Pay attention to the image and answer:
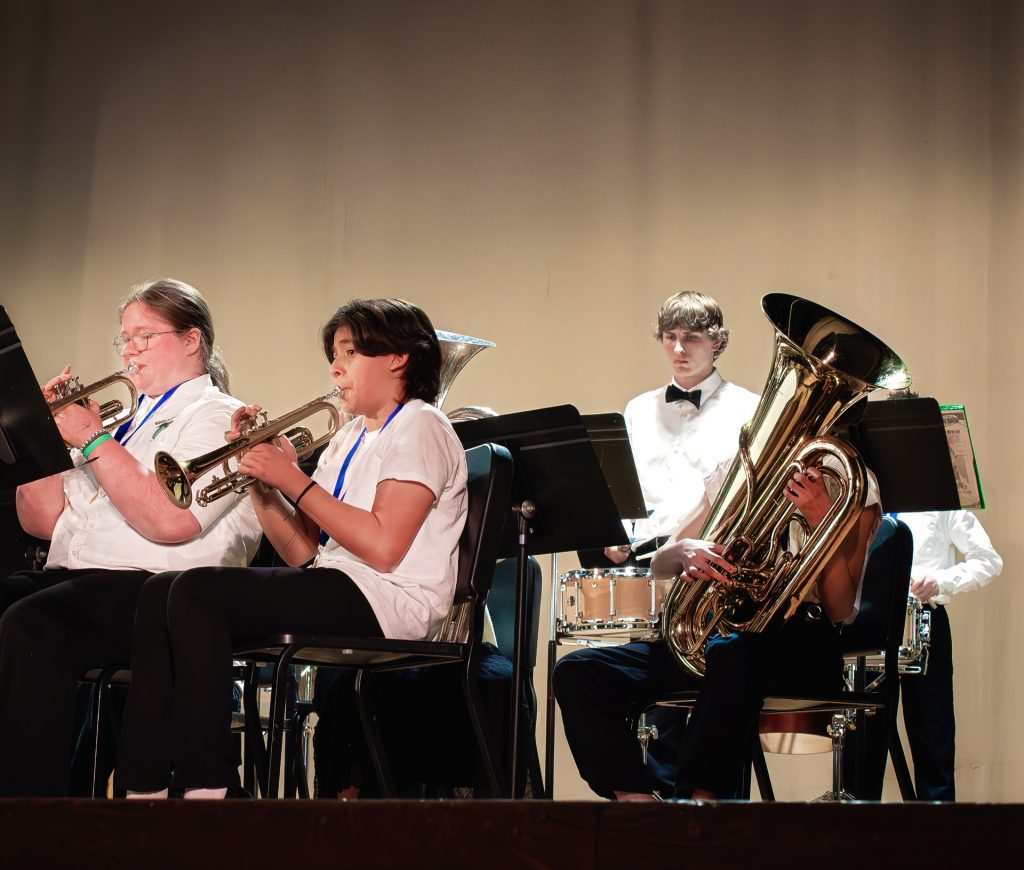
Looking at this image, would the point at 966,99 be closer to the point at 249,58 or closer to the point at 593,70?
the point at 593,70

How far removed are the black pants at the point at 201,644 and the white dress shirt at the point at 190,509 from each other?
0.32m

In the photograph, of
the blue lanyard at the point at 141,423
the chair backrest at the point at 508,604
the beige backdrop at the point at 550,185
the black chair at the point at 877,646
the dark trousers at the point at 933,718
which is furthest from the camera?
the beige backdrop at the point at 550,185

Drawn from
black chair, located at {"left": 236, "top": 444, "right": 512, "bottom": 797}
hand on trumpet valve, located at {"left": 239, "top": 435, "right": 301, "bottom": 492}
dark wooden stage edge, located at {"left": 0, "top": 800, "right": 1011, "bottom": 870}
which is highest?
hand on trumpet valve, located at {"left": 239, "top": 435, "right": 301, "bottom": 492}

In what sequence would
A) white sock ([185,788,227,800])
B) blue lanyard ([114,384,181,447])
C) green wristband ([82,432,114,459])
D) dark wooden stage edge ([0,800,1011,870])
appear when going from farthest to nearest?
blue lanyard ([114,384,181,447]) < green wristband ([82,432,114,459]) < white sock ([185,788,227,800]) < dark wooden stage edge ([0,800,1011,870])

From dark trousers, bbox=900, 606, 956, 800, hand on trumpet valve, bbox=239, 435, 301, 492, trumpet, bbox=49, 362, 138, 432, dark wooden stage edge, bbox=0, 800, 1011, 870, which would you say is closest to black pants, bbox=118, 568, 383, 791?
hand on trumpet valve, bbox=239, 435, 301, 492

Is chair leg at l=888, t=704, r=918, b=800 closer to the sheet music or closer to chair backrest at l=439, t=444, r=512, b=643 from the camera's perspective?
the sheet music

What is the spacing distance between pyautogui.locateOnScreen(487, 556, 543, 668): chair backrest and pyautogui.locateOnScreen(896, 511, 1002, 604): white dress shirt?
1.81 m

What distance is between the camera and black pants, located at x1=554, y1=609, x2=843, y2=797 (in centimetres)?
279

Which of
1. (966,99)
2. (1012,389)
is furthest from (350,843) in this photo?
(966,99)

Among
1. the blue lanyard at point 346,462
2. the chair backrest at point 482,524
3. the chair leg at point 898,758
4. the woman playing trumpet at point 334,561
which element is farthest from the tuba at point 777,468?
the blue lanyard at point 346,462

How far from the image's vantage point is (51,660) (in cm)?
252

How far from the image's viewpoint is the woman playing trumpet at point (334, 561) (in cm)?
233

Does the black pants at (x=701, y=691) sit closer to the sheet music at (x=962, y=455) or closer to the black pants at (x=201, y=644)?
the sheet music at (x=962, y=455)

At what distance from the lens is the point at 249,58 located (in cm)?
637
